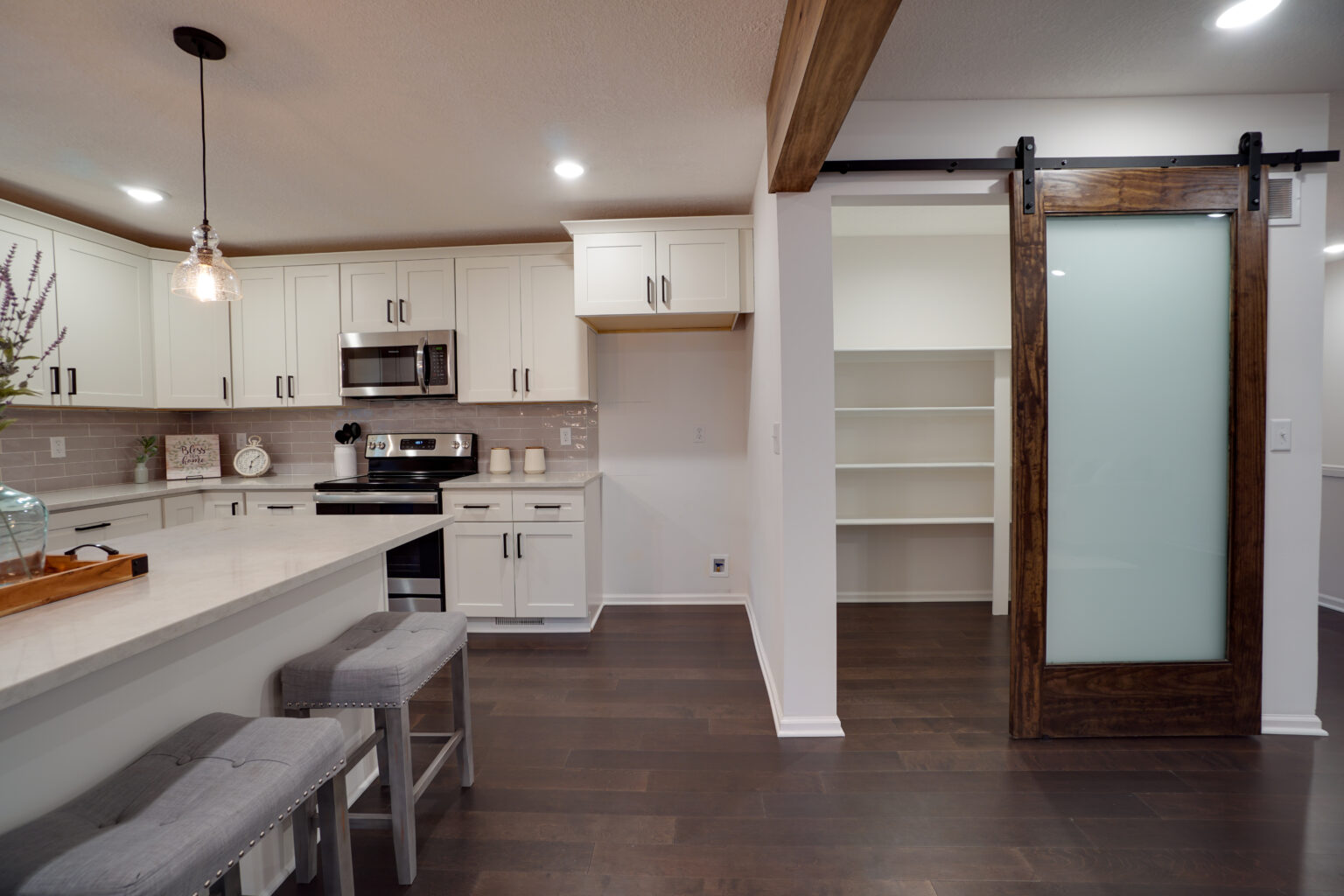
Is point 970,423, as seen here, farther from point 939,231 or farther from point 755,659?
point 755,659

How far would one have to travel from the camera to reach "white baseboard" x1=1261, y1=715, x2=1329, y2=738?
2195 mm

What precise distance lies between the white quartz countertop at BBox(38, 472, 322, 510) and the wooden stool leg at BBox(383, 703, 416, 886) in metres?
2.46

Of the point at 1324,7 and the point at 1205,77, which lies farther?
the point at 1205,77

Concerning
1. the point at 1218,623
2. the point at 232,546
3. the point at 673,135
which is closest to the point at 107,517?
the point at 232,546

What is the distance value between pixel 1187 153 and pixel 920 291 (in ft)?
5.27

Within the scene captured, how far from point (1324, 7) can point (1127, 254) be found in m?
0.77

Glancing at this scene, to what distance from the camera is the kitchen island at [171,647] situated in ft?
3.11

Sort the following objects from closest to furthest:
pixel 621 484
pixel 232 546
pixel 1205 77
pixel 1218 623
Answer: pixel 232 546 < pixel 1205 77 < pixel 1218 623 < pixel 621 484

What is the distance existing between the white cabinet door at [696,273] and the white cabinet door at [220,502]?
2826mm

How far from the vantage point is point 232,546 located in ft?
5.48

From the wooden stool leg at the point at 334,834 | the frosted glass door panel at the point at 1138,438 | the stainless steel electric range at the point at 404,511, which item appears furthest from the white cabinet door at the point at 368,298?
the frosted glass door panel at the point at 1138,438

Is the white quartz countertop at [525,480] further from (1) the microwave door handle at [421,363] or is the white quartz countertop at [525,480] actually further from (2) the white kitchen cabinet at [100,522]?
(2) the white kitchen cabinet at [100,522]

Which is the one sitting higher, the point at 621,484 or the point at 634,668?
the point at 621,484

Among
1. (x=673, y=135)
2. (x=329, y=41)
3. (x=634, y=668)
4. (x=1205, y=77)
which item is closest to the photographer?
(x=329, y=41)
